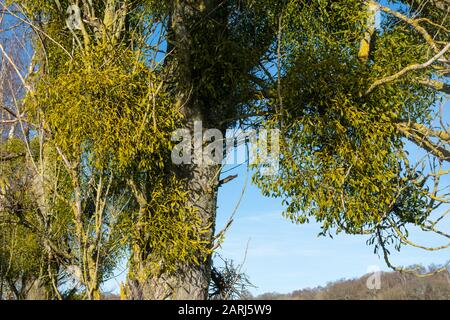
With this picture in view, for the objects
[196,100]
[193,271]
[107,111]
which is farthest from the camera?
[196,100]

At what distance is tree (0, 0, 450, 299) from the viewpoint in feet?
21.0

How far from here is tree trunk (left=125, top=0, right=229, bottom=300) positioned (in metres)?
6.91

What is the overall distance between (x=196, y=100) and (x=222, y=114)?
1.30ft

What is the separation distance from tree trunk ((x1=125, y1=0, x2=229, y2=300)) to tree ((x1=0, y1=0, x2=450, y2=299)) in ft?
0.06

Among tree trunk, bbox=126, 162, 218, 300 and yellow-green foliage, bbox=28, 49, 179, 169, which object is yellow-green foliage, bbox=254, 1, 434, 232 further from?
yellow-green foliage, bbox=28, 49, 179, 169

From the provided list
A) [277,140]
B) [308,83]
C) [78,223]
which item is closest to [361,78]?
[308,83]

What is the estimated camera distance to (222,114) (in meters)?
7.52

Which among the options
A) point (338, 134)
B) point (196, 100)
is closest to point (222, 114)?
point (196, 100)

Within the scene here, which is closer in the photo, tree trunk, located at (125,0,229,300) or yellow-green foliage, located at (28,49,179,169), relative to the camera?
yellow-green foliage, located at (28,49,179,169)

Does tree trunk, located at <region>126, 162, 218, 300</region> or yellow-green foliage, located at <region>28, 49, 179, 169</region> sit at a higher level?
yellow-green foliage, located at <region>28, 49, 179, 169</region>

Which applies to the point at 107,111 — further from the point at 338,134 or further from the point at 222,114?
the point at 338,134

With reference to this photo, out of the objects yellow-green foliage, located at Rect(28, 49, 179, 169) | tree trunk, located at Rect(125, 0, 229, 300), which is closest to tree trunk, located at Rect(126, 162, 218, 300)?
tree trunk, located at Rect(125, 0, 229, 300)

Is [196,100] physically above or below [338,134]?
above

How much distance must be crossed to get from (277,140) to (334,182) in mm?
898
